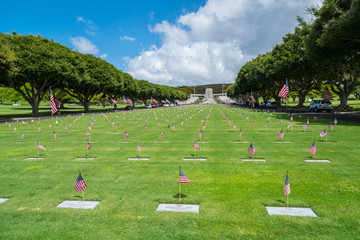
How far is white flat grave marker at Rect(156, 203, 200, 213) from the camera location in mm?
4965

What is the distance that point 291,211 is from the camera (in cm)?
484

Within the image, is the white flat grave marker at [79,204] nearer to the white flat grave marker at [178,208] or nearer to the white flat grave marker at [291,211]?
the white flat grave marker at [178,208]

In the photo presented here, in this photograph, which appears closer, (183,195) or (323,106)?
(183,195)

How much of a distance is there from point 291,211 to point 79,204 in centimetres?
455

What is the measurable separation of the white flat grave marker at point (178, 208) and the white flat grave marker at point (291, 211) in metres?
1.50

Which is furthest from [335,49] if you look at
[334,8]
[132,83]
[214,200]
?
[132,83]

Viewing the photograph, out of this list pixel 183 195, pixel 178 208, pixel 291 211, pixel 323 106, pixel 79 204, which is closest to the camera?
pixel 291 211

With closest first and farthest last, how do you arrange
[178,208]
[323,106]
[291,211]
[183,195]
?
[291,211]
[178,208]
[183,195]
[323,106]

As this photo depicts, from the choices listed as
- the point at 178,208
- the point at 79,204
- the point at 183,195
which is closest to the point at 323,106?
the point at 183,195

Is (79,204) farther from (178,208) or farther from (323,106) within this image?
(323,106)

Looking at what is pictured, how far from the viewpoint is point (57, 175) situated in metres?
7.59

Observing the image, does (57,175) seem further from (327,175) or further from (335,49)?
(335,49)

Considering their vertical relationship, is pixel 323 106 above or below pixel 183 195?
above

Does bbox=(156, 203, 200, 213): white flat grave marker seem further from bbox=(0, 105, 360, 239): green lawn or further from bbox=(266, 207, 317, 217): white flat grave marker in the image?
bbox=(266, 207, 317, 217): white flat grave marker
